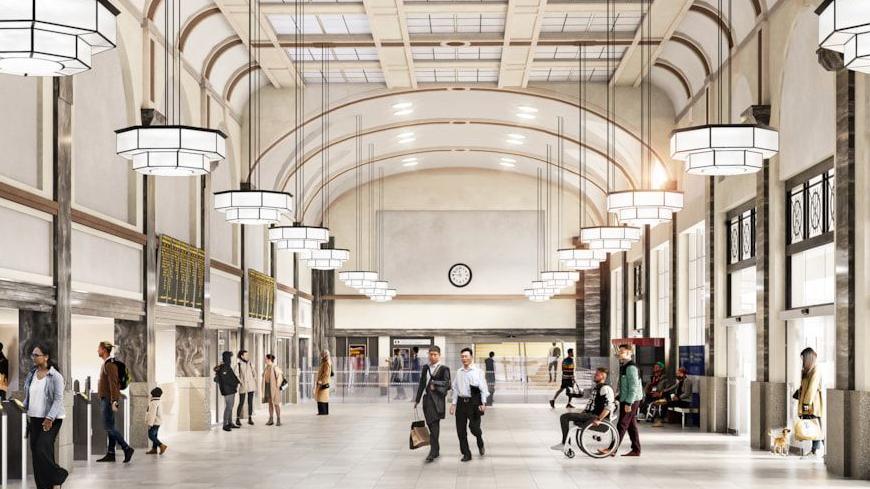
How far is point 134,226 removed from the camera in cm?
1823

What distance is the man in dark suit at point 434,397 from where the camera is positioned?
15.1 metres

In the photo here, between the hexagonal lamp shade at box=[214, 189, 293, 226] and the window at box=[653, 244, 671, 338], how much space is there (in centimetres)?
1289

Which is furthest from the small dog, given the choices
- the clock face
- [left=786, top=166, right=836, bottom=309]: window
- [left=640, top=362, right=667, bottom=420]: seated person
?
the clock face

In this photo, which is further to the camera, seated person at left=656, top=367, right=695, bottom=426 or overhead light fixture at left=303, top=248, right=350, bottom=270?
overhead light fixture at left=303, top=248, right=350, bottom=270

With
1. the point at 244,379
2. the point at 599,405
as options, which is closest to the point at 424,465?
the point at 599,405

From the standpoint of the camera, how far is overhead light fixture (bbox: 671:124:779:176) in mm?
13609

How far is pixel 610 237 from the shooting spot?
24109 millimetres

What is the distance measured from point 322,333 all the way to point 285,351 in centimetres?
698

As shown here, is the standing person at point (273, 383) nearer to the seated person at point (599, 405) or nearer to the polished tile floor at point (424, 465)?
the polished tile floor at point (424, 465)

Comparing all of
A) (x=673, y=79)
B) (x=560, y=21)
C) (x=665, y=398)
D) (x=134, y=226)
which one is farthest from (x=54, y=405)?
(x=673, y=79)

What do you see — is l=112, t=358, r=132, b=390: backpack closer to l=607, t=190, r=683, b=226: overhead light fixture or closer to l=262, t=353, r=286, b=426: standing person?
l=262, t=353, r=286, b=426: standing person

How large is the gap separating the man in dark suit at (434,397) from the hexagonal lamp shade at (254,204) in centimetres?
383

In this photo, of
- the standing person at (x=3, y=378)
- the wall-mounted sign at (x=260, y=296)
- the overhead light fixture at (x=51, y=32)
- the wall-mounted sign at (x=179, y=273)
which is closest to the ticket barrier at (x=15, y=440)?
the standing person at (x=3, y=378)

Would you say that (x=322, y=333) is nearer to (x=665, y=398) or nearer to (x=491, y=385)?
(x=491, y=385)
